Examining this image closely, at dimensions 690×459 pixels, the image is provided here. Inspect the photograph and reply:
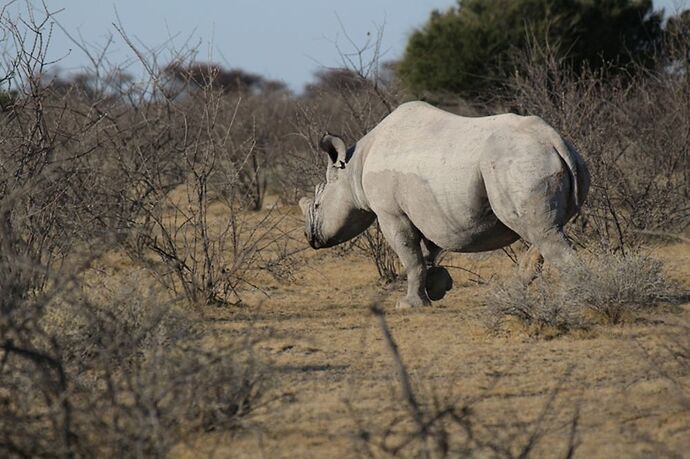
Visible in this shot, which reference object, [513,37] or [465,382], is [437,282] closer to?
[465,382]

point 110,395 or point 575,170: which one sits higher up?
point 575,170

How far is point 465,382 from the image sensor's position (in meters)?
6.98

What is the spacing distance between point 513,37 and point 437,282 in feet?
57.4

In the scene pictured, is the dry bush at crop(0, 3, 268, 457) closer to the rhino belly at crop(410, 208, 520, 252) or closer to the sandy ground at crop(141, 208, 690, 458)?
the sandy ground at crop(141, 208, 690, 458)

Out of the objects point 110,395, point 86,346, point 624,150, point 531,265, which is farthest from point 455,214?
point 110,395

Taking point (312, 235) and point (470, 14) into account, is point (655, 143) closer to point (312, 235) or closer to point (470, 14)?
point (312, 235)

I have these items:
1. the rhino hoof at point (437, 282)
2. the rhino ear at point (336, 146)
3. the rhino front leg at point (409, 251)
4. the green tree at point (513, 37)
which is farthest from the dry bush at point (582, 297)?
the green tree at point (513, 37)

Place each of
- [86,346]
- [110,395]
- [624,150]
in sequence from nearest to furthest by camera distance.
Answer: [110,395], [86,346], [624,150]

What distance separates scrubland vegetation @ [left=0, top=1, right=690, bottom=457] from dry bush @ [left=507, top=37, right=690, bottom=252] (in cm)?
4

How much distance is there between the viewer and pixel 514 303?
8422 mm

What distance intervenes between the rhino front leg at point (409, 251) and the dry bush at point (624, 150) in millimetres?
1378

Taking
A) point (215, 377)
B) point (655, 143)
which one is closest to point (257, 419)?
point (215, 377)

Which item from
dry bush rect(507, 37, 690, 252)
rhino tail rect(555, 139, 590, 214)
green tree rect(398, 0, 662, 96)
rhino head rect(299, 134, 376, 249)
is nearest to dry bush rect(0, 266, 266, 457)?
rhino tail rect(555, 139, 590, 214)

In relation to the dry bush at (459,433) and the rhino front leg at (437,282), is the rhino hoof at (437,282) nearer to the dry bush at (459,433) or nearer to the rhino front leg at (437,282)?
the rhino front leg at (437,282)
